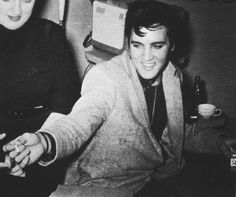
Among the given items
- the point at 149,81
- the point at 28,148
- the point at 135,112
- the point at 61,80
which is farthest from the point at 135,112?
the point at 28,148

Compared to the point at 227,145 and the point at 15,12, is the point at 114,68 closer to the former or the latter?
the point at 15,12

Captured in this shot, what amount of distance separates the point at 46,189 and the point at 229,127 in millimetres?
853

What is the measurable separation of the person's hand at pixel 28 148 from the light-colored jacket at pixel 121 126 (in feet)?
0.57

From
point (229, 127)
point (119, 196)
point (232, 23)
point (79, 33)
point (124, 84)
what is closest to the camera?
point (119, 196)

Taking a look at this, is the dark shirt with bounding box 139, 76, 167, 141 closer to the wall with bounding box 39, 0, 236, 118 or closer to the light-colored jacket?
the light-colored jacket

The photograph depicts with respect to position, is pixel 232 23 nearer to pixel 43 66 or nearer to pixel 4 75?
pixel 43 66

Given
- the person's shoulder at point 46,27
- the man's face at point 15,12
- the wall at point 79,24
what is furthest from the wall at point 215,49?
the man's face at point 15,12

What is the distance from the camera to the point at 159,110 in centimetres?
110

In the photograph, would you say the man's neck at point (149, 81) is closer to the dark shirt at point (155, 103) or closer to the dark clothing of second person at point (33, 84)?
the dark shirt at point (155, 103)

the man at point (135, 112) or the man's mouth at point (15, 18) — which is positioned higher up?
the man's mouth at point (15, 18)

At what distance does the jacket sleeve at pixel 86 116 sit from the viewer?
80cm

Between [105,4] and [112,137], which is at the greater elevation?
[105,4]

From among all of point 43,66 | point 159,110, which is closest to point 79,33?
point 43,66

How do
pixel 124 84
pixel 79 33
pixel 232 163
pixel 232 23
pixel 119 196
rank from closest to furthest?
pixel 119 196, pixel 124 84, pixel 232 163, pixel 79 33, pixel 232 23
